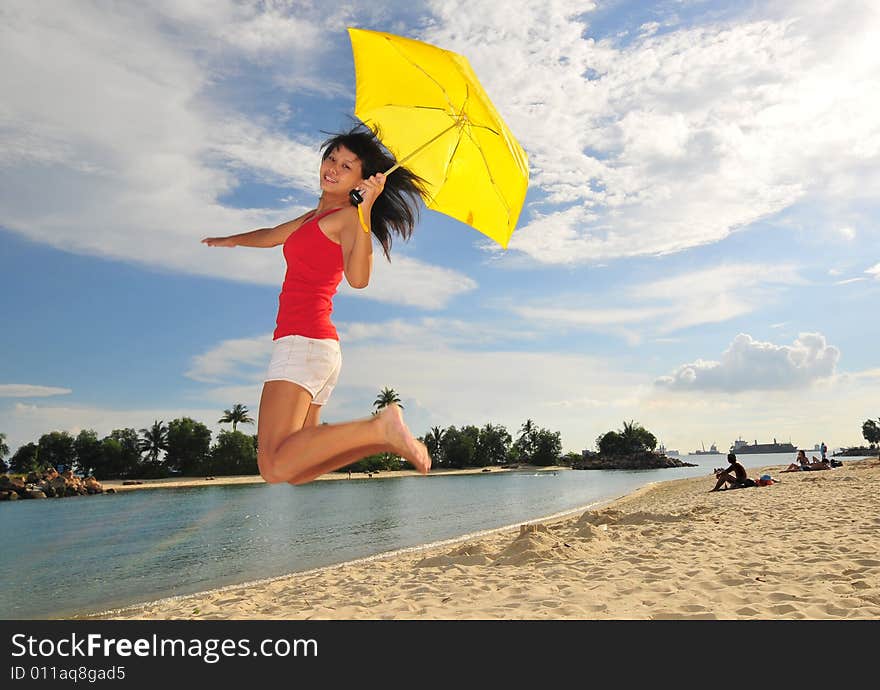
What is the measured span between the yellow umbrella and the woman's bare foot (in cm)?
119

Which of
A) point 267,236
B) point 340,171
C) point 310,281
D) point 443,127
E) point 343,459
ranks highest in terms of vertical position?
point 443,127

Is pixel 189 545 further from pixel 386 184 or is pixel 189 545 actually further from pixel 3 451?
pixel 3 451

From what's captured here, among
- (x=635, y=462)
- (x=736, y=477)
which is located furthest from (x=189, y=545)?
(x=635, y=462)

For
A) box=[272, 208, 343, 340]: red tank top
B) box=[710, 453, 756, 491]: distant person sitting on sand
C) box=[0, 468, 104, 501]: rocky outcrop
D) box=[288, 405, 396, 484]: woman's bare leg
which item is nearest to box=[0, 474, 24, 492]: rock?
box=[0, 468, 104, 501]: rocky outcrop

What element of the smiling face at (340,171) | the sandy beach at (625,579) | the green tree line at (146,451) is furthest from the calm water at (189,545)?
the green tree line at (146,451)

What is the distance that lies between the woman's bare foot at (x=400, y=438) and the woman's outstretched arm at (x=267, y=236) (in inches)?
52.5

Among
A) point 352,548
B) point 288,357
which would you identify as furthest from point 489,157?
point 352,548

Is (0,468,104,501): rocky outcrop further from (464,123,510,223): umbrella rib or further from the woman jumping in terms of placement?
(464,123,510,223): umbrella rib

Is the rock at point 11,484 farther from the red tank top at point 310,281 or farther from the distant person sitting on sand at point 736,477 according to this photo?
the red tank top at point 310,281

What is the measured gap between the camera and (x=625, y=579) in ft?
20.0

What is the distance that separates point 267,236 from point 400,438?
1.57 m

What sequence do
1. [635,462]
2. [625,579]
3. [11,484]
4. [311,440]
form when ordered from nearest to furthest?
[311,440], [625,579], [11,484], [635,462]

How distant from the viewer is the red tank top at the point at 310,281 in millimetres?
2818

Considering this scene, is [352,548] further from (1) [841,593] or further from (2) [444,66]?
(2) [444,66]
